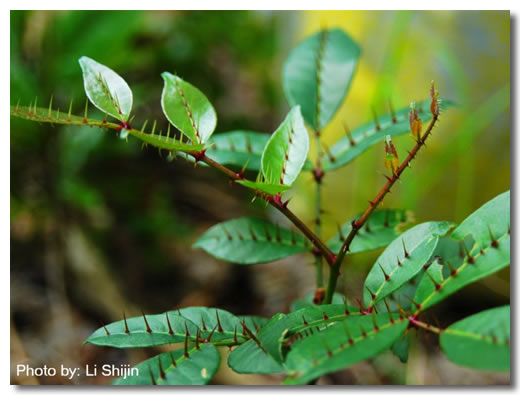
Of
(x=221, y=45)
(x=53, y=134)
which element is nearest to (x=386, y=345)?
(x=53, y=134)

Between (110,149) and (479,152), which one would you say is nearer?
(479,152)

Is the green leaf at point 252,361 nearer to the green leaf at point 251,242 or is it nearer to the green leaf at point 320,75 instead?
the green leaf at point 251,242

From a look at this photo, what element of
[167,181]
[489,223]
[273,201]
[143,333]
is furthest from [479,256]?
[167,181]

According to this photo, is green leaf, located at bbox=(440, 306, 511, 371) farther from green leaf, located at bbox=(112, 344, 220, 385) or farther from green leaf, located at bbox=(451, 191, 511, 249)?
green leaf, located at bbox=(112, 344, 220, 385)

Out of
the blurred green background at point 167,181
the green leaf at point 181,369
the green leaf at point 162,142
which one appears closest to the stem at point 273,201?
the green leaf at point 162,142

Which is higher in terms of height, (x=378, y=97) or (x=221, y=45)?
(x=221, y=45)

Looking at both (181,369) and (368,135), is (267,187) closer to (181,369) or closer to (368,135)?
(181,369)
